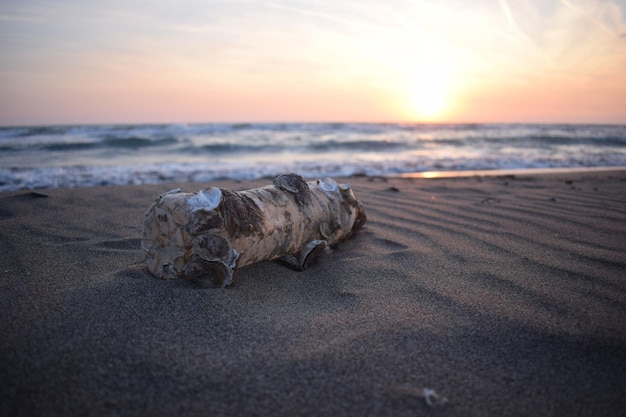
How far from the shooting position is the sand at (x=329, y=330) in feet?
4.69

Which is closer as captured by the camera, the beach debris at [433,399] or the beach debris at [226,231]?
the beach debris at [433,399]

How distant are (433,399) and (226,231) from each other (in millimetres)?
1262

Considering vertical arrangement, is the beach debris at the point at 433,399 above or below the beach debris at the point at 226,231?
below

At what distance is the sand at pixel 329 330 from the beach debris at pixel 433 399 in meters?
0.02

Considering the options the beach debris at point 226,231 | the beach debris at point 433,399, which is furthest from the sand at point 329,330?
the beach debris at point 226,231

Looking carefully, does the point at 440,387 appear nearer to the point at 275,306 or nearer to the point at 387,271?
the point at 275,306

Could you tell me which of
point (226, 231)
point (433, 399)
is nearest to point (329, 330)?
point (433, 399)

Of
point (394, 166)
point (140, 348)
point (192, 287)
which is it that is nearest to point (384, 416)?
point (140, 348)

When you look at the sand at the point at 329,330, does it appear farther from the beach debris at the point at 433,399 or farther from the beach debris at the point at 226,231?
the beach debris at the point at 226,231

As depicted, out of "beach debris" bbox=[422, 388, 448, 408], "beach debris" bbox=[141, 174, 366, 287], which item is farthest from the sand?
"beach debris" bbox=[141, 174, 366, 287]

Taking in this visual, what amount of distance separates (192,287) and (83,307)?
536mm

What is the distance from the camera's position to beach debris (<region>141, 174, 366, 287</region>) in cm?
201

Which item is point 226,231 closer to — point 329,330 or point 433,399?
point 329,330

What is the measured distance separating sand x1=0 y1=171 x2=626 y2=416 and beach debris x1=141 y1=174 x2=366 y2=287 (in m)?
0.13
